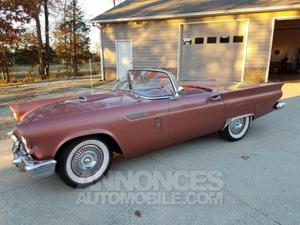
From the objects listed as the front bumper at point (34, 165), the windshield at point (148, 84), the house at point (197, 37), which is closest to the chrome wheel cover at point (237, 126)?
the windshield at point (148, 84)

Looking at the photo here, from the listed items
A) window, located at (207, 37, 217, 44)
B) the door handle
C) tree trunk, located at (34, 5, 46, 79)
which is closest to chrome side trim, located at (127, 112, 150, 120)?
the door handle

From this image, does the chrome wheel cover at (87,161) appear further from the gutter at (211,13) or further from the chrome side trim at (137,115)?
the gutter at (211,13)

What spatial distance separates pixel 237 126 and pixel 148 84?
1776 mm

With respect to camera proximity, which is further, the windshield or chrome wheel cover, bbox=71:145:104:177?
the windshield

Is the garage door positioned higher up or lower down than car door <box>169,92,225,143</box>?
higher up

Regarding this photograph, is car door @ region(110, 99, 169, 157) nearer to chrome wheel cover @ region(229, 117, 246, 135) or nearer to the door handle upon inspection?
the door handle

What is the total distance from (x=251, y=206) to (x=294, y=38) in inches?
780

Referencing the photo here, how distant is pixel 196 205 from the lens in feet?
8.34

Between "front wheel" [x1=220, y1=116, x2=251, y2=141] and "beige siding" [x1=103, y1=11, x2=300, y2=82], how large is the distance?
709 cm

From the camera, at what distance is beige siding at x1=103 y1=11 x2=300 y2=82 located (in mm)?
9945

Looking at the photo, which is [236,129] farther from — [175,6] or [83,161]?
[175,6]

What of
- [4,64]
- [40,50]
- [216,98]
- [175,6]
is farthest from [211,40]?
[4,64]

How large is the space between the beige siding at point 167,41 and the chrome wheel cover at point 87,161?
9350 mm

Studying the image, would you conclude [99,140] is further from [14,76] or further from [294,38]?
[294,38]
